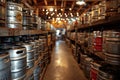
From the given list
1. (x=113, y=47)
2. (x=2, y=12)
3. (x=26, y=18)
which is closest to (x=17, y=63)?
(x=2, y=12)

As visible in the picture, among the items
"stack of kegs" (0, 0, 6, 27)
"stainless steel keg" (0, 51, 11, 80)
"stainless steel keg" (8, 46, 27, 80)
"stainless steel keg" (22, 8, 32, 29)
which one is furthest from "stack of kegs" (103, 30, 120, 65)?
"stainless steel keg" (22, 8, 32, 29)

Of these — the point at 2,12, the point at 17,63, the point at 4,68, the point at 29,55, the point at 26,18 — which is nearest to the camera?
the point at 4,68

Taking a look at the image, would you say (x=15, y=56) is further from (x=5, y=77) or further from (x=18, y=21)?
(x=18, y=21)

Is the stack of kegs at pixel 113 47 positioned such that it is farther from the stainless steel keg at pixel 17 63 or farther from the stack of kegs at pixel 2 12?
the stack of kegs at pixel 2 12

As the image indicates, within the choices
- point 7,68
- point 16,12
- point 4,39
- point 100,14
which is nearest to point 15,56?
point 7,68

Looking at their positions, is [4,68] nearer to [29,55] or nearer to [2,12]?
[2,12]

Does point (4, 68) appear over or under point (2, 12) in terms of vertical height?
under

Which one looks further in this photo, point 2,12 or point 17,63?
point 2,12

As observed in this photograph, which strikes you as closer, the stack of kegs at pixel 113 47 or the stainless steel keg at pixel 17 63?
the stainless steel keg at pixel 17 63

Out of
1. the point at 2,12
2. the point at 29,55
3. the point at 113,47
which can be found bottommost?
the point at 29,55

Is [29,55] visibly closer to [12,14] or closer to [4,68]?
[12,14]

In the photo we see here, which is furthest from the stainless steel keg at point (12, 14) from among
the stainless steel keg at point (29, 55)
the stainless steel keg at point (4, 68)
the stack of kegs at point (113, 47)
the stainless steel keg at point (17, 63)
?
the stack of kegs at point (113, 47)

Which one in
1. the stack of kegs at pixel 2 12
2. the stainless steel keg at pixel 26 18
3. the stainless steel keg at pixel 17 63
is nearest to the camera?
the stainless steel keg at pixel 17 63

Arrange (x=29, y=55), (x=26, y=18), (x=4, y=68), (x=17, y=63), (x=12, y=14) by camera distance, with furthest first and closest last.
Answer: (x=26, y=18)
(x=29, y=55)
(x=12, y=14)
(x=17, y=63)
(x=4, y=68)
